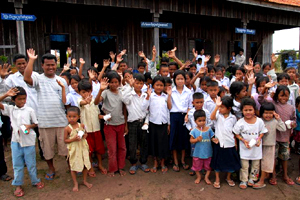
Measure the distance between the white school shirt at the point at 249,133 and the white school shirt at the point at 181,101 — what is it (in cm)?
85

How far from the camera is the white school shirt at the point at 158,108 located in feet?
12.0

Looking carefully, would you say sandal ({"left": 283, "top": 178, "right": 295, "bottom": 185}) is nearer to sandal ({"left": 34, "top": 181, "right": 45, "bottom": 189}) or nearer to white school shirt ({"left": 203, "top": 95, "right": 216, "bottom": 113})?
white school shirt ({"left": 203, "top": 95, "right": 216, "bottom": 113})

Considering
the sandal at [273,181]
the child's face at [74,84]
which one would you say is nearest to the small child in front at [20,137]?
the child's face at [74,84]

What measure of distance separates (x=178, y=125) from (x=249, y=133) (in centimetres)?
108

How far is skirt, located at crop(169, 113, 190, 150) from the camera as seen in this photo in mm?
3744

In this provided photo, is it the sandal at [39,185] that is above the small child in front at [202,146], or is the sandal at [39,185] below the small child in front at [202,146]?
below

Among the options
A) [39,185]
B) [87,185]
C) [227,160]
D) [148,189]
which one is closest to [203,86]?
[227,160]

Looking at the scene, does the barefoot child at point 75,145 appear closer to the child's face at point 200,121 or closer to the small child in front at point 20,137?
the small child in front at point 20,137

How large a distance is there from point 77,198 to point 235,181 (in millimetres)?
2217

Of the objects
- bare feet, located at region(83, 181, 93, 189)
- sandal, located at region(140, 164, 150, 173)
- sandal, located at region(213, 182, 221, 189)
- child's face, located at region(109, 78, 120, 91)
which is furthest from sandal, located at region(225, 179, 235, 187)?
child's face, located at region(109, 78, 120, 91)

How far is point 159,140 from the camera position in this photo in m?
3.69

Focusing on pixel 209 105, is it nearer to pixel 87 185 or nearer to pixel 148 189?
pixel 148 189

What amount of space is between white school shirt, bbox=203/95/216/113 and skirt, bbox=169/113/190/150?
0.37 metres

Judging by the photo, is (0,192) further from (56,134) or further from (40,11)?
(40,11)
